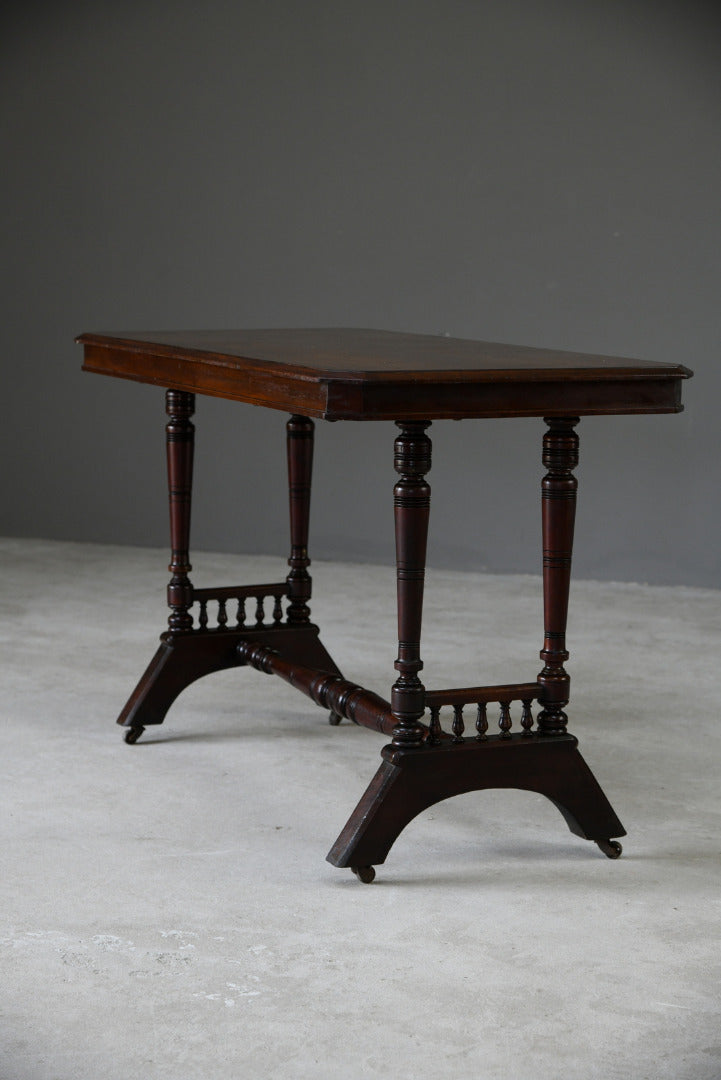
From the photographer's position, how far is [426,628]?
511 centimetres

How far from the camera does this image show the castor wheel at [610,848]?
9.73ft

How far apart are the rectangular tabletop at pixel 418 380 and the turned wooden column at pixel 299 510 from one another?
2.13 ft

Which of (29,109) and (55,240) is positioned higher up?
(29,109)

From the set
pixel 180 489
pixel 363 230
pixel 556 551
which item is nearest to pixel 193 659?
pixel 180 489

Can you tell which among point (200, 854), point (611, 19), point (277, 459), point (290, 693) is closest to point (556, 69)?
point (611, 19)

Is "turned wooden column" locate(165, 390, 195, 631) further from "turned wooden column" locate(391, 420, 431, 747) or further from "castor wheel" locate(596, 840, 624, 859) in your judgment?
"castor wheel" locate(596, 840, 624, 859)

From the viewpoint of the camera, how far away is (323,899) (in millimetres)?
2729

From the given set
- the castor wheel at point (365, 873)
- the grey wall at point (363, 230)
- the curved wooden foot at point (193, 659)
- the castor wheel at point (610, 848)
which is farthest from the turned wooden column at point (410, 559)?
the grey wall at point (363, 230)

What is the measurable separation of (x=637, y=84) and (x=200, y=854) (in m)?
4.04

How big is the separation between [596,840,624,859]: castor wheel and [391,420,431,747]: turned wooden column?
1.47 feet

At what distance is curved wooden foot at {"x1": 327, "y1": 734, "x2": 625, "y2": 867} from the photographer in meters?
2.87

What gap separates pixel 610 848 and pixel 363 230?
12.7 feet

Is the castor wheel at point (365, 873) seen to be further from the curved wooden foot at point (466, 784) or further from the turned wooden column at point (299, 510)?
the turned wooden column at point (299, 510)

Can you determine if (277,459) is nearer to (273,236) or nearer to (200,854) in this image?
(273,236)
